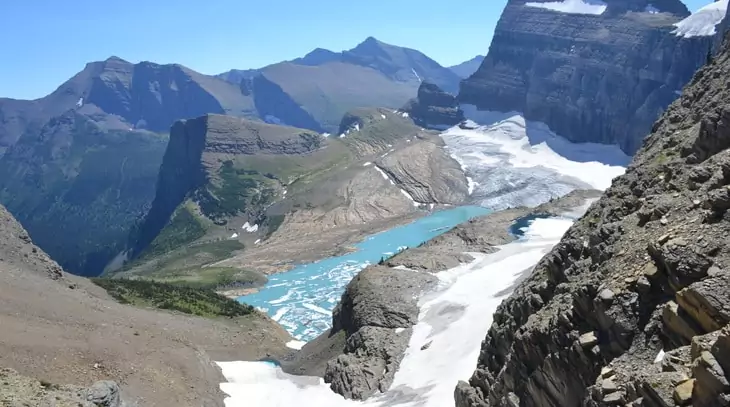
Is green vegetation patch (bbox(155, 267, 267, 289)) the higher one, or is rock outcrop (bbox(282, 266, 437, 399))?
rock outcrop (bbox(282, 266, 437, 399))

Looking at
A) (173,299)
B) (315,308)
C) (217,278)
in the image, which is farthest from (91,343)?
(217,278)

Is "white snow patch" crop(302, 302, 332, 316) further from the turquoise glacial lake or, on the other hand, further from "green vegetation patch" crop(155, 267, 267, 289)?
"green vegetation patch" crop(155, 267, 267, 289)

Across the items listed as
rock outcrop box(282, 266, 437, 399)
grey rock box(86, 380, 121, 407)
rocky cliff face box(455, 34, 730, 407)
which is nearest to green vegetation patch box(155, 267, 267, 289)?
rock outcrop box(282, 266, 437, 399)

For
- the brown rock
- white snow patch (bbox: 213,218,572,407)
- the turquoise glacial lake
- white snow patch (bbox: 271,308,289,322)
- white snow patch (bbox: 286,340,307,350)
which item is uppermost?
the brown rock

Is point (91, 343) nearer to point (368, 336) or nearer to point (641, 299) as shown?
point (368, 336)

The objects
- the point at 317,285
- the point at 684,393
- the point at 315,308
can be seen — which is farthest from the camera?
the point at 317,285

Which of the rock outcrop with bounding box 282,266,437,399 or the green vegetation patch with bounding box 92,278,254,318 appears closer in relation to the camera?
the rock outcrop with bounding box 282,266,437,399

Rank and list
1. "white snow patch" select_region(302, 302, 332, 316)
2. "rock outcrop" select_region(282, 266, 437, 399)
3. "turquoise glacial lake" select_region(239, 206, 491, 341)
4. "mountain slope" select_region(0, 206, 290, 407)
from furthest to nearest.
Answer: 1. "white snow patch" select_region(302, 302, 332, 316)
2. "turquoise glacial lake" select_region(239, 206, 491, 341)
3. "rock outcrop" select_region(282, 266, 437, 399)
4. "mountain slope" select_region(0, 206, 290, 407)
